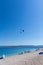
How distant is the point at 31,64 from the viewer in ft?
47.8

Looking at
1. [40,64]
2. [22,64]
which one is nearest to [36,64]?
[40,64]

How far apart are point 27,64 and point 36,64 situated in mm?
984

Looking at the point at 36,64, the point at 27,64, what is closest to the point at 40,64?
the point at 36,64

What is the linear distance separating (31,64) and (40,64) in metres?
0.98

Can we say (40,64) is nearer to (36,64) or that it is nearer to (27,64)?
(36,64)

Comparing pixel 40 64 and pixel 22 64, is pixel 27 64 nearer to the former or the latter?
pixel 22 64

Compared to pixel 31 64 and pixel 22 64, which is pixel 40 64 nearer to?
pixel 31 64

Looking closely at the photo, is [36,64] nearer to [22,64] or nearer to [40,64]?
[40,64]

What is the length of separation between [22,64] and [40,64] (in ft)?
6.39

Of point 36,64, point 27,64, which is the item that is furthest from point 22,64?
point 36,64

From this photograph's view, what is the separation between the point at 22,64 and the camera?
1442cm

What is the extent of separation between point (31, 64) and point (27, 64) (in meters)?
0.46

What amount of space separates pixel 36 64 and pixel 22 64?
1503 mm

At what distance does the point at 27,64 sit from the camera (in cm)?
1441
